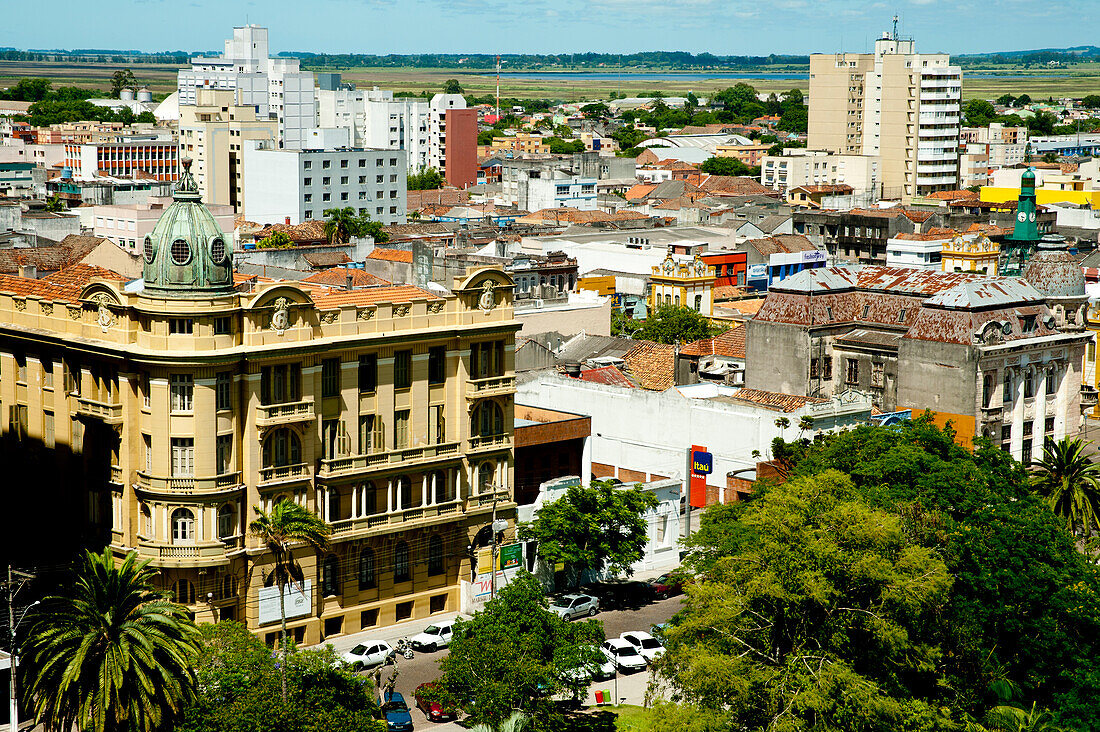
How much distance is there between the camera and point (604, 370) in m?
99.4

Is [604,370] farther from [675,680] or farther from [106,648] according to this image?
[106,648]

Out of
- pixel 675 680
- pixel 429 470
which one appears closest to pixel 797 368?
pixel 429 470

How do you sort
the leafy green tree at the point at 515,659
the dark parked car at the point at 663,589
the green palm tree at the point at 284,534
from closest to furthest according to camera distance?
the leafy green tree at the point at 515,659 → the green palm tree at the point at 284,534 → the dark parked car at the point at 663,589

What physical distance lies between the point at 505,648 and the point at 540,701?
239 cm

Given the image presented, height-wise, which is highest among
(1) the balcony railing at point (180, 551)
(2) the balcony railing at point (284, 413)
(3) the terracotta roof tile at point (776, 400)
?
(2) the balcony railing at point (284, 413)

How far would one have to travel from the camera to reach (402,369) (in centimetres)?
7331

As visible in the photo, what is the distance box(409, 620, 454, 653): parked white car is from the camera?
70312mm

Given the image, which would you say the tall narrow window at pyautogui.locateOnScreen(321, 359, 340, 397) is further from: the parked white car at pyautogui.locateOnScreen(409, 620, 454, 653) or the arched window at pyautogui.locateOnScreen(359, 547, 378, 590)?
the parked white car at pyautogui.locateOnScreen(409, 620, 454, 653)

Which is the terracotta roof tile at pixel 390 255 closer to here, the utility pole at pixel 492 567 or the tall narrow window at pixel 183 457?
the utility pole at pixel 492 567

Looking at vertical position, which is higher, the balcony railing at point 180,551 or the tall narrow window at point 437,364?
the tall narrow window at point 437,364

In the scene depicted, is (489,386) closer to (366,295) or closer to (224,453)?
(366,295)

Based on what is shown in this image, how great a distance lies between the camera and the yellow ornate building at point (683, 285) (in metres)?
145

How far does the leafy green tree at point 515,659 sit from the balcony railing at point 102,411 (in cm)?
1883

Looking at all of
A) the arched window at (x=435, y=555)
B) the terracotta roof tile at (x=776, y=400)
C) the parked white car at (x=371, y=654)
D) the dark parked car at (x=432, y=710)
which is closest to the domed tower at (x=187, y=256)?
the arched window at (x=435, y=555)
